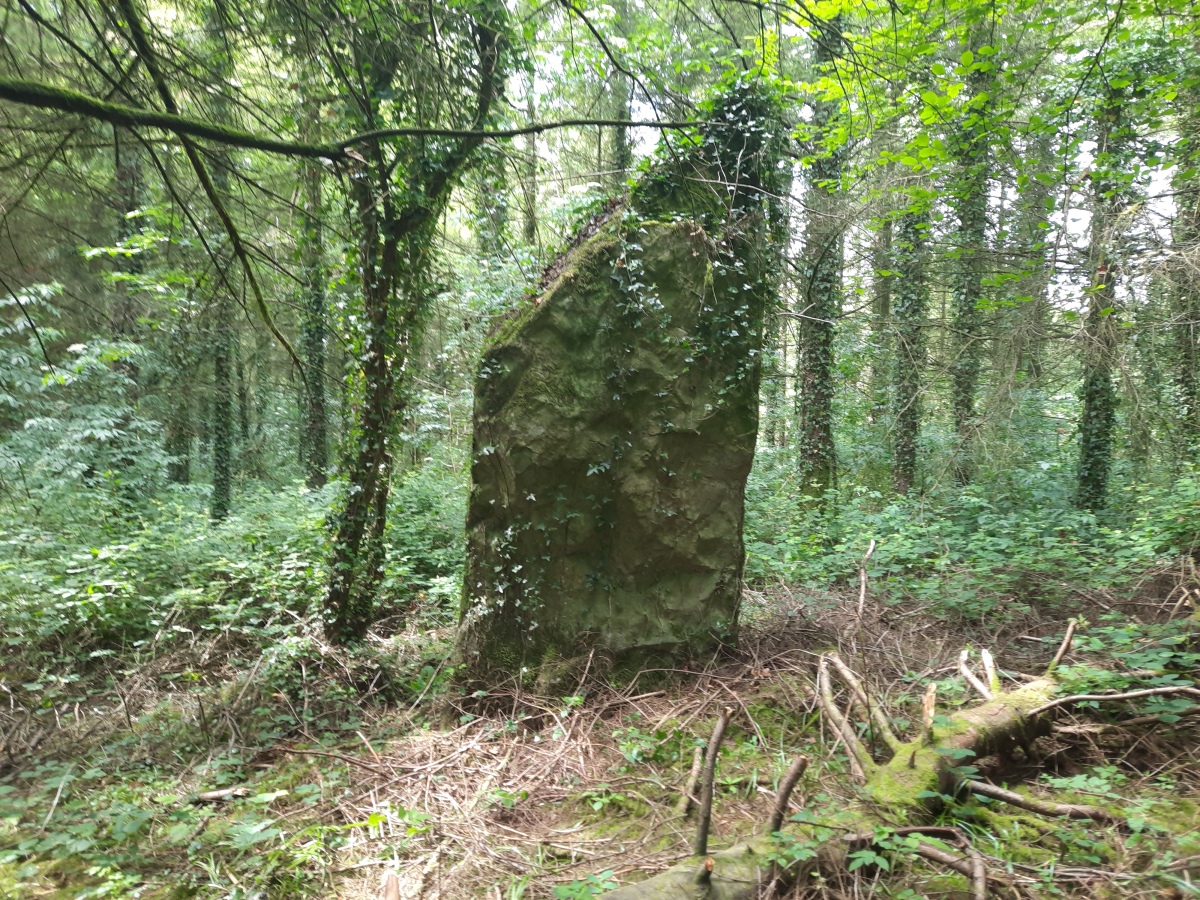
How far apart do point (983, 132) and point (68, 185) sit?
7.18 m

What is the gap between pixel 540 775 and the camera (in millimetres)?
3602

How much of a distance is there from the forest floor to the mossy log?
0.33 feet

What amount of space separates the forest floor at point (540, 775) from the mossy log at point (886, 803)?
0.10 metres

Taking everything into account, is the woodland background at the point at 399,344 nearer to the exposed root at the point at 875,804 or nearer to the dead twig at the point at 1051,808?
the dead twig at the point at 1051,808

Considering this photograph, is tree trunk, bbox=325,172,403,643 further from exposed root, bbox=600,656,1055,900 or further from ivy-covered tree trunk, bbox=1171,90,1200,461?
ivy-covered tree trunk, bbox=1171,90,1200,461

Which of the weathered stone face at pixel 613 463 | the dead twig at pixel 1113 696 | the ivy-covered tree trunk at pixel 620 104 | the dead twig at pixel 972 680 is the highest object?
the ivy-covered tree trunk at pixel 620 104

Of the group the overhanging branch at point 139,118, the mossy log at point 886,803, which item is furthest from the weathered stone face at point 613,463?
the mossy log at point 886,803

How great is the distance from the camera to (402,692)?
4852mm

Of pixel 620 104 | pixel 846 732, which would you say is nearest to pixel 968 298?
pixel 620 104

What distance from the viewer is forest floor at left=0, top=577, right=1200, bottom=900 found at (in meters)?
2.66

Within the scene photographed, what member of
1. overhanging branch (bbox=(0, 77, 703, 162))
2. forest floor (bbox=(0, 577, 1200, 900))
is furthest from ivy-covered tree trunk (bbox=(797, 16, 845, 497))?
overhanging branch (bbox=(0, 77, 703, 162))

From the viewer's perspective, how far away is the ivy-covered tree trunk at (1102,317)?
582 centimetres

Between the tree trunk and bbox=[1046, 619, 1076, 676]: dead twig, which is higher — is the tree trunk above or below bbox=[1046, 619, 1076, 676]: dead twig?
above

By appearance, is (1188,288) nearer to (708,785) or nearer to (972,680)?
(972,680)
